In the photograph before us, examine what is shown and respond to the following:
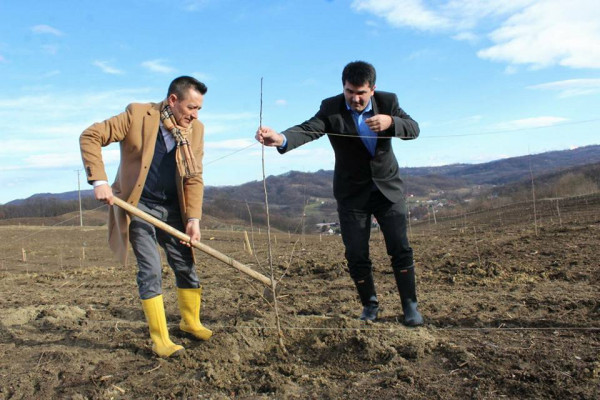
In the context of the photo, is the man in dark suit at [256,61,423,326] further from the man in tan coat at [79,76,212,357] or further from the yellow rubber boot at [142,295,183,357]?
the yellow rubber boot at [142,295,183,357]

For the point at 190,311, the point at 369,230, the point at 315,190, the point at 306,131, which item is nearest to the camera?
the point at 306,131

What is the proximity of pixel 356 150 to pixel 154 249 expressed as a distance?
175 cm

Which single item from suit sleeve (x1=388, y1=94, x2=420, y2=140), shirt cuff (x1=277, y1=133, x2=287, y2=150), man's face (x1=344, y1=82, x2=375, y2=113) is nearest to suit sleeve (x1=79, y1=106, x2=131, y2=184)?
shirt cuff (x1=277, y1=133, x2=287, y2=150)

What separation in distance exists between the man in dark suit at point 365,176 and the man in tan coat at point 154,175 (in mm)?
803

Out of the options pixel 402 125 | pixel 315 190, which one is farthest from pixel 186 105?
pixel 315 190

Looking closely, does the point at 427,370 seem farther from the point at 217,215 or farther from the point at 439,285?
the point at 217,215

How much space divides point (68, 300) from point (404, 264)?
4.33 m

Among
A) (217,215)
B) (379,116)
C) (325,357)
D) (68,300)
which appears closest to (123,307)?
(68,300)

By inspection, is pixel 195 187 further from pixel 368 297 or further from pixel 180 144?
pixel 368 297

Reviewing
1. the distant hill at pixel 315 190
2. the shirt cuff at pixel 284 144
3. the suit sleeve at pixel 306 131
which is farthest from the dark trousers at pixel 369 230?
the shirt cuff at pixel 284 144

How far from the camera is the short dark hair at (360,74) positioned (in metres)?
3.49

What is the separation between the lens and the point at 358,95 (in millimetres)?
3570

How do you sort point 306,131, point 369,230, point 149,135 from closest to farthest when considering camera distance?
point 149,135 → point 306,131 → point 369,230

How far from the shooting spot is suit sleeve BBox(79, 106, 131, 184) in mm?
3258
